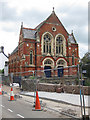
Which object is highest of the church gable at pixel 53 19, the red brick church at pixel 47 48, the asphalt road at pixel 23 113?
the church gable at pixel 53 19

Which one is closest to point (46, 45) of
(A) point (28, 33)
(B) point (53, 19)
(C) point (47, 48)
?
(C) point (47, 48)

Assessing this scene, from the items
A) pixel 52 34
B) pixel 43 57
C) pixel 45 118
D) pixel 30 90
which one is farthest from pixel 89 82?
pixel 52 34

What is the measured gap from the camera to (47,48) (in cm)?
3747

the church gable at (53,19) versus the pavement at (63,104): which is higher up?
the church gable at (53,19)

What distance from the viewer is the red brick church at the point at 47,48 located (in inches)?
1385

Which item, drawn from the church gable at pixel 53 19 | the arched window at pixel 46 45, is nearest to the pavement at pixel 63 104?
the arched window at pixel 46 45

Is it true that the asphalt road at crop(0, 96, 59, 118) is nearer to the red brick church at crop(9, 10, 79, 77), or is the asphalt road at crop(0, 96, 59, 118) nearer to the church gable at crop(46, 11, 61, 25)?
the red brick church at crop(9, 10, 79, 77)

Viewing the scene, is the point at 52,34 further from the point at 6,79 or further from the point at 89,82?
the point at 89,82

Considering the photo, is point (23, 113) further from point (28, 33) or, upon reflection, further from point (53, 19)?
A: point (53, 19)

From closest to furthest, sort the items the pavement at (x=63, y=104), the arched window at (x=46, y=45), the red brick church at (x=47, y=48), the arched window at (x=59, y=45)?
the pavement at (x=63, y=104) < the red brick church at (x=47, y=48) < the arched window at (x=46, y=45) < the arched window at (x=59, y=45)

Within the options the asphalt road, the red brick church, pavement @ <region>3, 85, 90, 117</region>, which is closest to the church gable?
the red brick church

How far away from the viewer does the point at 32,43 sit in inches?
1412

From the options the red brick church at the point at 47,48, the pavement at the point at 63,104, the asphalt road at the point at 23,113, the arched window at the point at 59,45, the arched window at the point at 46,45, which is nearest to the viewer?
the asphalt road at the point at 23,113

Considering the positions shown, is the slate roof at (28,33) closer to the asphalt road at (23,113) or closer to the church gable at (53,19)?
the church gable at (53,19)
